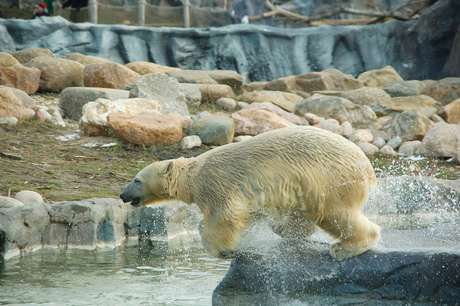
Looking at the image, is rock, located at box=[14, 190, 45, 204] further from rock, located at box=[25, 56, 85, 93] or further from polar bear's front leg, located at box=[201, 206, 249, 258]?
rock, located at box=[25, 56, 85, 93]

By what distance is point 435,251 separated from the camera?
3.27 meters

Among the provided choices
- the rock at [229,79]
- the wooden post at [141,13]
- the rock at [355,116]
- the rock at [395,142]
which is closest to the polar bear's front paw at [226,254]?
the rock at [395,142]

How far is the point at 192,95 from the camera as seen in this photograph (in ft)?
39.4

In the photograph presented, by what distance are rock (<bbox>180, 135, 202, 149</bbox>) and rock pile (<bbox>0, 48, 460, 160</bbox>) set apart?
6.6 inches

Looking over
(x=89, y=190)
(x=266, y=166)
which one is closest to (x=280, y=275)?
(x=266, y=166)

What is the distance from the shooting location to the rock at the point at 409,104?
12.8 meters

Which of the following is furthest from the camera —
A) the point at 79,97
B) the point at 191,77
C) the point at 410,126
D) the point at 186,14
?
the point at 186,14

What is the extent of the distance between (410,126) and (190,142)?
202 inches

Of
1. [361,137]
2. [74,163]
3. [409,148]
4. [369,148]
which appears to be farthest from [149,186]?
[409,148]

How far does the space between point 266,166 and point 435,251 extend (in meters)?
1.33

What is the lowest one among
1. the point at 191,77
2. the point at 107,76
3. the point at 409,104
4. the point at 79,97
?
the point at 409,104

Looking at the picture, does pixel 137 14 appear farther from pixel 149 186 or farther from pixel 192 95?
pixel 149 186

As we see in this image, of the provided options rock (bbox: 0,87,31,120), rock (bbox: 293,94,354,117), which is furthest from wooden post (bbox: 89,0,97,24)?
rock (bbox: 0,87,31,120)

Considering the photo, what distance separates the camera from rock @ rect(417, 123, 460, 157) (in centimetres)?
948
